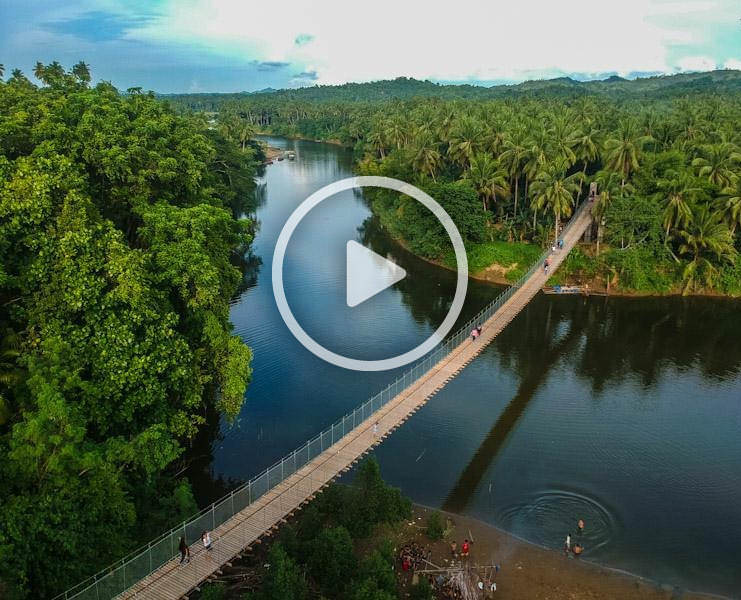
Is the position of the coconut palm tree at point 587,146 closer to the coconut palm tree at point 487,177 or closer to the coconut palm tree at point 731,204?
the coconut palm tree at point 487,177

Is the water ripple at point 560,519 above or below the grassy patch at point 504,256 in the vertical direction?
below

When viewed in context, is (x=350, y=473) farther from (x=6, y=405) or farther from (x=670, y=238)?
(x=670, y=238)

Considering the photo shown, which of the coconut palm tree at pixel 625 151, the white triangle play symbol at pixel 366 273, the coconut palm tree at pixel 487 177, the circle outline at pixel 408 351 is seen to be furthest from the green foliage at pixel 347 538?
the coconut palm tree at pixel 625 151

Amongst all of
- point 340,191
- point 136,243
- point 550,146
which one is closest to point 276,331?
point 136,243

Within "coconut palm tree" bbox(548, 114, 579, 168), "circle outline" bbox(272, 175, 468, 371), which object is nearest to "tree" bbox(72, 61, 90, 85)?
"circle outline" bbox(272, 175, 468, 371)

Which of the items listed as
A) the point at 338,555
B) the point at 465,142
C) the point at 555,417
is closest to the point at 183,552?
the point at 338,555

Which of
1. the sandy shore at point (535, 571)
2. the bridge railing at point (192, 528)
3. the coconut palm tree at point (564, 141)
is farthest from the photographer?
the coconut palm tree at point (564, 141)

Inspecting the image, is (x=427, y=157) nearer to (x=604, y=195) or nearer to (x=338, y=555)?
(x=604, y=195)
